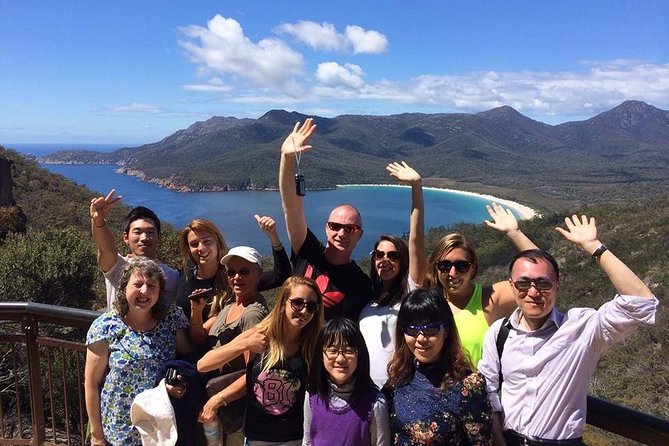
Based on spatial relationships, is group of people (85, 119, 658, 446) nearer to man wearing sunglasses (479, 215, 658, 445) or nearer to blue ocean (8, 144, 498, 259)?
man wearing sunglasses (479, 215, 658, 445)

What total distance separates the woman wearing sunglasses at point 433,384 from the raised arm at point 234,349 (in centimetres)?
53

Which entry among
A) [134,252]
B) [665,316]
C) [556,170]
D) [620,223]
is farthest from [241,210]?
[556,170]

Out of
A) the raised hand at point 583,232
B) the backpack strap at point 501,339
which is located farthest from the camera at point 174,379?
the raised hand at point 583,232

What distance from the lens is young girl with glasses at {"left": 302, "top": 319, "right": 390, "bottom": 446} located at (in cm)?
189

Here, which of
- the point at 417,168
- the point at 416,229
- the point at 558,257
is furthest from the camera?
the point at 417,168

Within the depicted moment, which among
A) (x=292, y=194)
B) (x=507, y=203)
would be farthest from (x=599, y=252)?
(x=507, y=203)

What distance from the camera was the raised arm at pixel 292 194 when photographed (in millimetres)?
2537

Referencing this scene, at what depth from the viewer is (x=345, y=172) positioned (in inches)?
5418

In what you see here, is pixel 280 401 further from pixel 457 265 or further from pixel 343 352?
pixel 457 265

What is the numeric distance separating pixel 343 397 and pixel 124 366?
964 millimetres

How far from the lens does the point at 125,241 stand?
2783 mm

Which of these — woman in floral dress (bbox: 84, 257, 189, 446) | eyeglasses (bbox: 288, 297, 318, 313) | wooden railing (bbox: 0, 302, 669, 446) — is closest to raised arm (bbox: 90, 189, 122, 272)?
wooden railing (bbox: 0, 302, 669, 446)

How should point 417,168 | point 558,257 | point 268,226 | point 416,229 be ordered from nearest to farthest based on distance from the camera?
point 416,229 < point 268,226 < point 558,257 < point 417,168

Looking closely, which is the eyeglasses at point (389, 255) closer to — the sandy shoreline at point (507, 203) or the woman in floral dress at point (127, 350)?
Answer: the woman in floral dress at point (127, 350)
